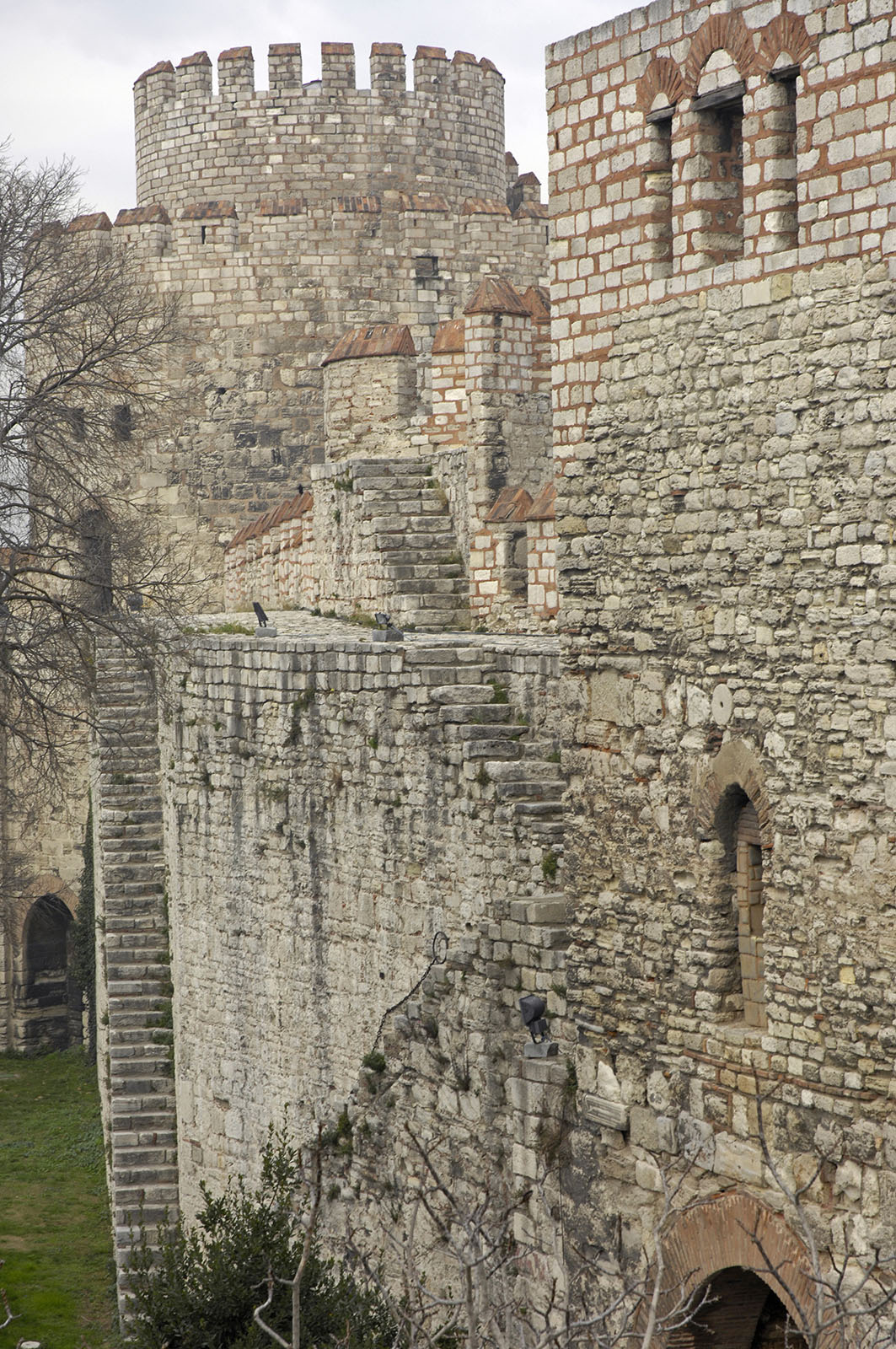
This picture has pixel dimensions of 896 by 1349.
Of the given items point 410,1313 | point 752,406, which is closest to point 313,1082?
point 410,1313

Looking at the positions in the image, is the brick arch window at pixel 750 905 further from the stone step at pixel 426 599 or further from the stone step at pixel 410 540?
the stone step at pixel 410 540

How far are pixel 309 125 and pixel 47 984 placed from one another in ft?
38.5

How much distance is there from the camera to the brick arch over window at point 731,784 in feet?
20.9

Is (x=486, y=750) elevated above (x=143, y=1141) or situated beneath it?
elevated above

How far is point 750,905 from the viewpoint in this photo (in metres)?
6.55

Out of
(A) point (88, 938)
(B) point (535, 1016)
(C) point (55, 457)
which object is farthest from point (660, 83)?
(A) point (88, 938)

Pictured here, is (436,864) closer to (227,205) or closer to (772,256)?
(772,256)

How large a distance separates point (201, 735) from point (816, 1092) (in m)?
6.83

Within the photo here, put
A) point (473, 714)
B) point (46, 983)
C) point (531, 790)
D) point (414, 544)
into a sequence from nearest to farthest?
1. point (531, 790)
2. point (473, 714)
3. point (414, 544)
4. point (46, 983)

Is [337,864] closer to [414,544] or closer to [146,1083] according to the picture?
[414,544]

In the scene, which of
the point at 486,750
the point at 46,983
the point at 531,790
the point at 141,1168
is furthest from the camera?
the point at 46,983

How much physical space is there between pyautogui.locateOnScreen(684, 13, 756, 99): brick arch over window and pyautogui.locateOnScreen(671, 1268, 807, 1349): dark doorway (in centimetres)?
441

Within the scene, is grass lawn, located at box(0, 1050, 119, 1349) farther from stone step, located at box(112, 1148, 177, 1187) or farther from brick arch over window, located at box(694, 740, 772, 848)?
brick arch over window, located at box(694, 740, 772, 848)

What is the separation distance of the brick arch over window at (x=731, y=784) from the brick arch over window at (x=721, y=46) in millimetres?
2426
